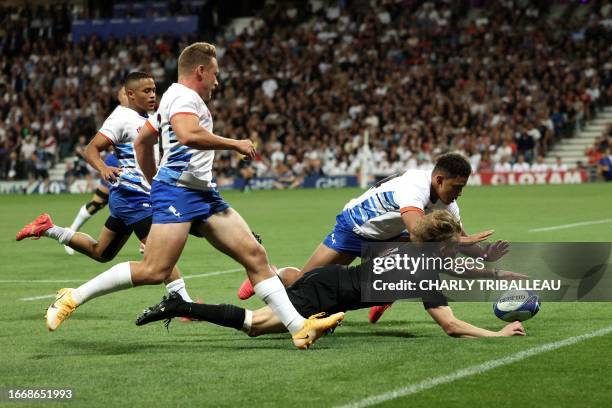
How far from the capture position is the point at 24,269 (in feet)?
48.1

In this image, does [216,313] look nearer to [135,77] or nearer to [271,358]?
[271,358]

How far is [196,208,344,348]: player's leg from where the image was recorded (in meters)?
7.87

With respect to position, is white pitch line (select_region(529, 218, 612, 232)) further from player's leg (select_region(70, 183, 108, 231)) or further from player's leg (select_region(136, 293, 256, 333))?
player's leg (select_region(136, 293, 256, 333))

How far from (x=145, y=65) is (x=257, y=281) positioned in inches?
1528

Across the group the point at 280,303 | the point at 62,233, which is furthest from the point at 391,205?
the point at 62,233

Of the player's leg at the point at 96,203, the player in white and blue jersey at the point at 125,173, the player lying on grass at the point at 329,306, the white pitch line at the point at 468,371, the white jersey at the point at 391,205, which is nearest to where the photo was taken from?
the white pitch line at the point at 468,371

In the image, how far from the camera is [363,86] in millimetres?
41125

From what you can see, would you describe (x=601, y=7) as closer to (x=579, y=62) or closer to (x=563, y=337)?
(x=579, y=62)

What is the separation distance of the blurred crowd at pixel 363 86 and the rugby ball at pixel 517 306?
27.4 metres

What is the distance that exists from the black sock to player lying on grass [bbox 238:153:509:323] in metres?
1.32

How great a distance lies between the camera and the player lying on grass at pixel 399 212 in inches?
326

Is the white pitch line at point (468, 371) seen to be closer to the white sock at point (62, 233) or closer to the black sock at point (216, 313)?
the black sock at point (216, 313)

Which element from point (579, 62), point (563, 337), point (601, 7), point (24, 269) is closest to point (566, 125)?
point (579, 62)

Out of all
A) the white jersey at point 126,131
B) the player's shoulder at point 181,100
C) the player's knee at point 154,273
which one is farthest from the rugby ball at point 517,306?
the white jersey at point 126,131
